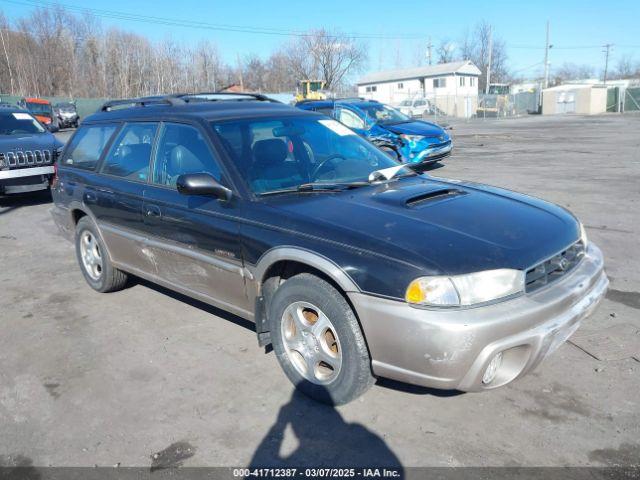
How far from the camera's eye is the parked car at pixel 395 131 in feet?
39.6

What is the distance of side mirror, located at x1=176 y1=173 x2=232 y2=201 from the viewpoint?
3.49 metres

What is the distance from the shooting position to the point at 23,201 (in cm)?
1080

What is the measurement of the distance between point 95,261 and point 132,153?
134cm

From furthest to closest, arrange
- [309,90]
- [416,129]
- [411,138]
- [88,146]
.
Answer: [309,90], [416,129], [411,138], [88,146]

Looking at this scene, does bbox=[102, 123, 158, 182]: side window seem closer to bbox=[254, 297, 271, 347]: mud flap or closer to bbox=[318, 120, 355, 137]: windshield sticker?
bbox=[318, 120, 355, 137]: windshield sticker

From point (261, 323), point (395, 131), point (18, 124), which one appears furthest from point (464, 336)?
point (18, 124)

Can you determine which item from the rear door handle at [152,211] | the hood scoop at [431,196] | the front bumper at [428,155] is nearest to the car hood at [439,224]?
the hood scoop at [431,196]

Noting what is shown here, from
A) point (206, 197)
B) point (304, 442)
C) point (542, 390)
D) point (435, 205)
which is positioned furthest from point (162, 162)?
point (542, 390)

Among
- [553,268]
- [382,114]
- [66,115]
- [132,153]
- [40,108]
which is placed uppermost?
[40,108]

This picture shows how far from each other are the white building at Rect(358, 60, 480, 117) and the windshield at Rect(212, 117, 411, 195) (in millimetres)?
53160

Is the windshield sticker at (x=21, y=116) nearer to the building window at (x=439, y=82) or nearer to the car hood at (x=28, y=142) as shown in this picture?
the car hood at (x=28, y=142)

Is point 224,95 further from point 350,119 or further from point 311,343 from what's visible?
point 350,119

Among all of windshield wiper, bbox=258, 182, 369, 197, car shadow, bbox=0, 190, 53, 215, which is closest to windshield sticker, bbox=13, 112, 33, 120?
car shadow, bbox=0, 190, 53, 215

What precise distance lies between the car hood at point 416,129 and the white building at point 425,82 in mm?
44124
